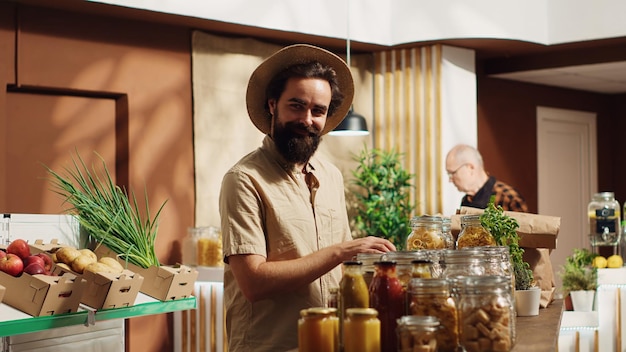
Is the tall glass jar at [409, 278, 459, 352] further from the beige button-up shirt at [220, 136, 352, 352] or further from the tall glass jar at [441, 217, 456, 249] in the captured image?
the beige button-up shirt at [220, 136, 352, 352]

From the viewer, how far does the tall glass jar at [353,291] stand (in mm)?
1798

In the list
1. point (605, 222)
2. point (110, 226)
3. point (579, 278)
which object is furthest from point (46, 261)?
point (605, 222)

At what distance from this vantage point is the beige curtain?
7184 millimetres

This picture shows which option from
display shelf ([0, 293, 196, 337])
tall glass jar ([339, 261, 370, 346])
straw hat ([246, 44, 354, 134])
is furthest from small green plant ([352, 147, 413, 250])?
tall glass jar ([339, 261, 370, 346])

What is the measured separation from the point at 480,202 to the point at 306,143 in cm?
349

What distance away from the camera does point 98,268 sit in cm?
309

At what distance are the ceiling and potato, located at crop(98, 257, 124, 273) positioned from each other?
17.1ft

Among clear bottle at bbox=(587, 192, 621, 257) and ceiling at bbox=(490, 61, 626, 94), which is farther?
ceiling at bbox=(490, 61, 626, 94)

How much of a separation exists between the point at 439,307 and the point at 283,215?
911mm

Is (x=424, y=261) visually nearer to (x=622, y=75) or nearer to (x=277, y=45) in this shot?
(x=277, y=45)

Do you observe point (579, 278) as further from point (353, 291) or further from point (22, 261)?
point (353, 291)

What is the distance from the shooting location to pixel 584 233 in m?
8.83

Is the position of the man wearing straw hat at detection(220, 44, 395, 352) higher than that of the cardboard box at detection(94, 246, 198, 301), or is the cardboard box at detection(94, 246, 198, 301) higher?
the man wearing straw hat at detection(220, 44, 395, 352)

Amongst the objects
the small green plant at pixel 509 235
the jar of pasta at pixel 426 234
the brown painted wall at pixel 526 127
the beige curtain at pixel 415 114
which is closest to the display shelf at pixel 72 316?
the jar of pasta at pixel 426 234
